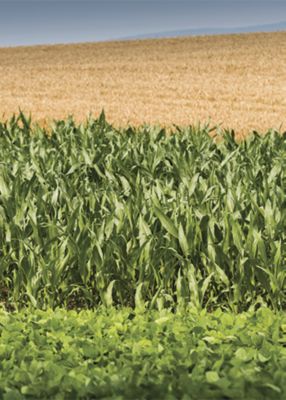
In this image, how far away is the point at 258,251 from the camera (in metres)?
4.81

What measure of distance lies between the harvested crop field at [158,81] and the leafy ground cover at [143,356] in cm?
782

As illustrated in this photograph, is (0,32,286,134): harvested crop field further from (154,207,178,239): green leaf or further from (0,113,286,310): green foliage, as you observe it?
(154,207,178,239): green leaf

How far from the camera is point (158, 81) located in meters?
24.5

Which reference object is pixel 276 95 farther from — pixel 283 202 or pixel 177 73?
pixel 283 202

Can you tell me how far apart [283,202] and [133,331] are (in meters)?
2.00

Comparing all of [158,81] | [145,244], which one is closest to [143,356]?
[145,244]

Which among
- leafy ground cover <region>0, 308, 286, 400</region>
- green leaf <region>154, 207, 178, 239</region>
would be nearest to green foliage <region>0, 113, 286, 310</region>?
green leaf <region>154, 207, 178, 239</region>

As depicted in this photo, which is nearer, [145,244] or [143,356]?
[143,356]

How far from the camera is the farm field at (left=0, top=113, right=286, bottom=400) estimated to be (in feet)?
10.4

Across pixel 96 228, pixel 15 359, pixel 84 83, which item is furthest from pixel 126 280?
pixel 84 83

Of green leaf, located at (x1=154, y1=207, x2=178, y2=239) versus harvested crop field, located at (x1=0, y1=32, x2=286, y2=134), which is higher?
green leaf, located at (x1=154, y1=207, x2=178, y2=239)

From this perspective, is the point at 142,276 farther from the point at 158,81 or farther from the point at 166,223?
the point at 158,81

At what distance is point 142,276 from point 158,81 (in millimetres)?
20265

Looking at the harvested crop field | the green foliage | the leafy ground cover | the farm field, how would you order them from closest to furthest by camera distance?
the leafy ground cover, the farm field, the green foliage, the harvested crop field
